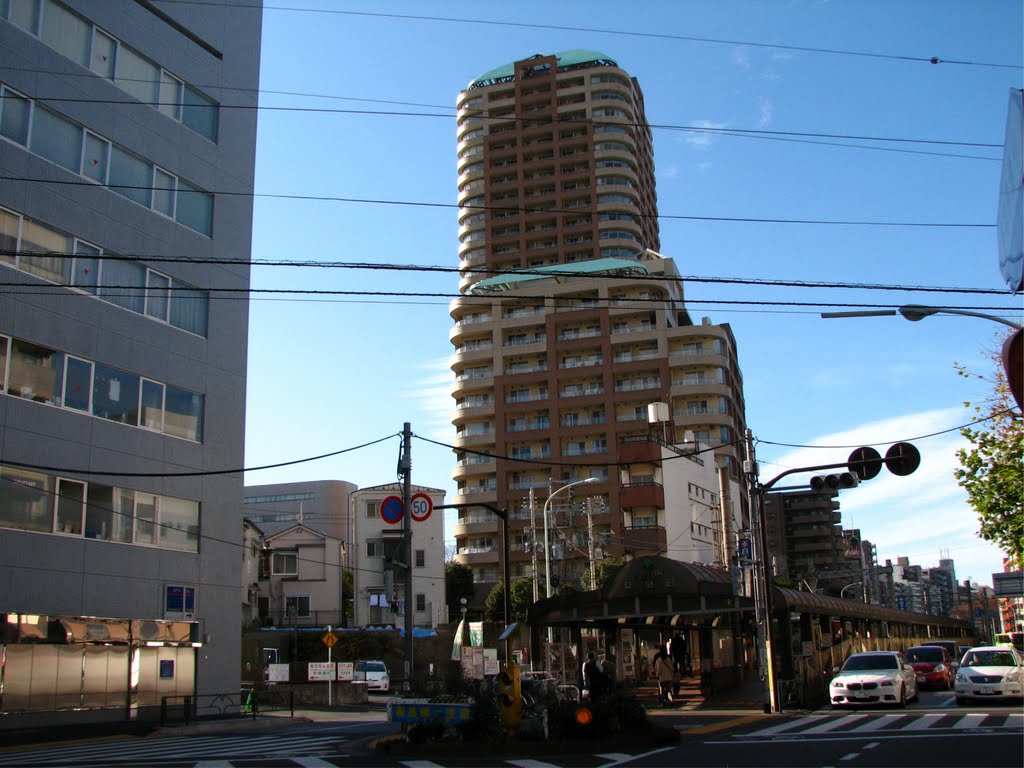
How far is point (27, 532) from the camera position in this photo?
24578 millimetres

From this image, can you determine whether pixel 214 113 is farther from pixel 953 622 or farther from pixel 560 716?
pixel 953 622

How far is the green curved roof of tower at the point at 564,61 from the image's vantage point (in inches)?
4336

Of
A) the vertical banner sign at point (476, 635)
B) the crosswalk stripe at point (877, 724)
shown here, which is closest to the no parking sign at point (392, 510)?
the crosswalk stripe at point (877, 724)

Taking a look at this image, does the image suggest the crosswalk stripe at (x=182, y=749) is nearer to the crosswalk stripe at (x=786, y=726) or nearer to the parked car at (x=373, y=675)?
the crosswalk stripe at (x=786, y=726)

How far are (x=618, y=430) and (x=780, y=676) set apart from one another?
5875 centimetres

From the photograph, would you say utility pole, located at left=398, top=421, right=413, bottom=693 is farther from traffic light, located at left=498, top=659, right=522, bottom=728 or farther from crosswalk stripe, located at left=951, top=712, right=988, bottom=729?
crosswalk stripe, located at left=951, top=712, right=988, bottom=729

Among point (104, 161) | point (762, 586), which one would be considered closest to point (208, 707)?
point (104, 161)

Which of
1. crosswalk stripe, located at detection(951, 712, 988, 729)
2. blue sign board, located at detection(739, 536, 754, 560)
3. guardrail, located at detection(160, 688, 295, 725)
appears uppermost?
blue sign board, located at detection(739, 536, 754, 560)

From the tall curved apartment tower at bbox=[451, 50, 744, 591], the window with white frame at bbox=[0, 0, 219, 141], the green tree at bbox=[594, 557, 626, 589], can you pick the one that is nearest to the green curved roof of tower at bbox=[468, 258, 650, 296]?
the tall curved apartment tower at bbox=[451, 50, 744, 591]

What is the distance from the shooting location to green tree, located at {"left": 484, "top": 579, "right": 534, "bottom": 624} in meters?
68.0

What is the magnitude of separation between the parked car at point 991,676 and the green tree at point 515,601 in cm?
4125

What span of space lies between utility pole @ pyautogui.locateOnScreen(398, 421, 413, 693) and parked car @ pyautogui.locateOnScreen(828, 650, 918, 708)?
36.7 ft

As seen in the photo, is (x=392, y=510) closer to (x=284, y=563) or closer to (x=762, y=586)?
(x=762, y=586)

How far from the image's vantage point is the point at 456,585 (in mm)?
82062
